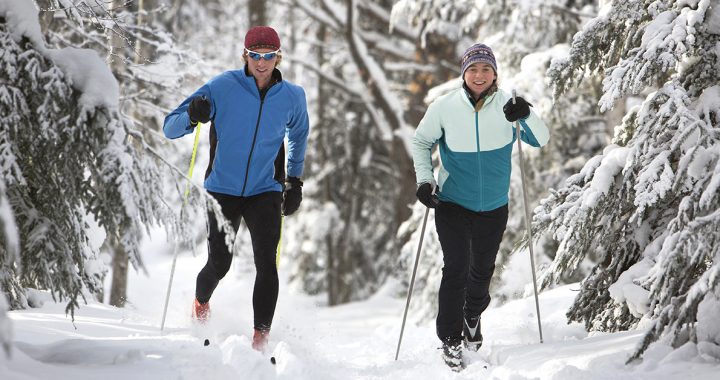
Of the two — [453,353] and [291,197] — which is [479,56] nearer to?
[291,197]

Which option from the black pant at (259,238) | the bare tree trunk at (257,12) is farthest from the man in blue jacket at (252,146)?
the bare tree trunk at (257,12)

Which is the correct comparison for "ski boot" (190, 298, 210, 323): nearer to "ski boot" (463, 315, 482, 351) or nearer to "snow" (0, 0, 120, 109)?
"ski boot" (463, 315, 482, 351)

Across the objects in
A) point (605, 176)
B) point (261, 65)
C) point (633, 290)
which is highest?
point (261, 65)

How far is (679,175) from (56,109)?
3.13 metres

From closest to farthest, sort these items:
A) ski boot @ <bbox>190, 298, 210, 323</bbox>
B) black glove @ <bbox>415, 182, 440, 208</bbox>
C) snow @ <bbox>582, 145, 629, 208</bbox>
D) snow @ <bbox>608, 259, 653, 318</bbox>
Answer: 1. snow @ <bbox>608, 259, 653, 318</bbox>
2. snow @ <bbox>582, 145, 629, 208</bbox>
3. black glove @ <bbox>415, 182, 440, 208</bbox>
4. ski boot @ <bbox>190, 298, 210, 323</bbox>

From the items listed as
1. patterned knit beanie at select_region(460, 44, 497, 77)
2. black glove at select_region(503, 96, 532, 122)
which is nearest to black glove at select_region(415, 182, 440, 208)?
black glove at select_region(503, 96, 532, 122)

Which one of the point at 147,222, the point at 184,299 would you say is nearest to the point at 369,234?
the point at 184,299

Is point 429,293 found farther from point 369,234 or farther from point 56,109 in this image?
point 369,234

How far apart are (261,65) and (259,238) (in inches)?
44.4

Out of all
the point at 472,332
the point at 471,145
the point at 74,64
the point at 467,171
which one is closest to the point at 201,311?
the point at 472,332

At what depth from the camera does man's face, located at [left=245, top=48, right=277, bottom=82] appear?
16.8ft

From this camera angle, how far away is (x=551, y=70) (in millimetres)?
5258

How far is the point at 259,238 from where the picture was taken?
5.16m

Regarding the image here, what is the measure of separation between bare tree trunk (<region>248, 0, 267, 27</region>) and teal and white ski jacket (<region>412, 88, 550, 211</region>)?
909 cm
